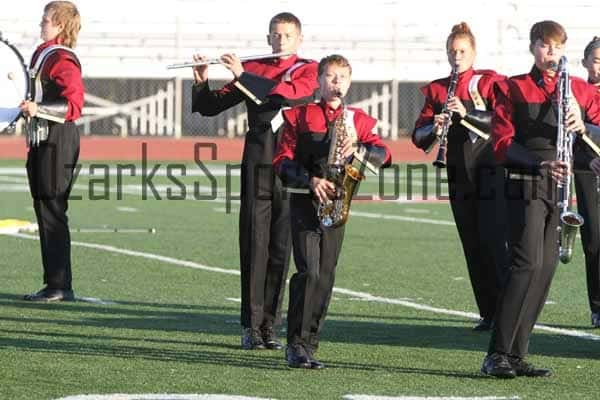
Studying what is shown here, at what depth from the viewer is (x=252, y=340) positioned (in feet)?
25.4

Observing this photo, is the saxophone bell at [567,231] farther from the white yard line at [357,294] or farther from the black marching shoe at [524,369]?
the white yard line at [357,294]

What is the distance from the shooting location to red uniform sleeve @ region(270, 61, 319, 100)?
7730 millimetres

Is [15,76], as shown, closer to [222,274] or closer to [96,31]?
[222,274]

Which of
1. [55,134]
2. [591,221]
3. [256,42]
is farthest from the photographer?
[256,42]

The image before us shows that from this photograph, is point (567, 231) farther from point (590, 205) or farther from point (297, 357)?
point (590, 205)

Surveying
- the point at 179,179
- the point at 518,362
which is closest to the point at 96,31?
→ the point at 179,179

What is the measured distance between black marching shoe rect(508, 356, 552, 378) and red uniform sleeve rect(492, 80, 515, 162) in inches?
35.4

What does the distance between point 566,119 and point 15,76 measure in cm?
385

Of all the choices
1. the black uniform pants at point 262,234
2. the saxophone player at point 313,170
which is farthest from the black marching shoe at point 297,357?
the black uniform pants at point 262,234

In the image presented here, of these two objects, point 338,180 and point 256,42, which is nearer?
point 338,180

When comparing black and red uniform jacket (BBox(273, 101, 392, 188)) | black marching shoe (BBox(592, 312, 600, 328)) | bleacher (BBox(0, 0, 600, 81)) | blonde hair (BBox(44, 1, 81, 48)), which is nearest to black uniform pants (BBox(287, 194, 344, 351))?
black and red uniform jacket (BBox(273, 101, 392, 188))

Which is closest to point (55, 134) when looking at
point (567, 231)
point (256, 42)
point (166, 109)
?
point (567, 231)

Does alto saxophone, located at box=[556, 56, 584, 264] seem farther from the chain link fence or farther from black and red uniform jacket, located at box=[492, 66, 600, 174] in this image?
the chain link fence

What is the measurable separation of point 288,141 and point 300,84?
677 mm
